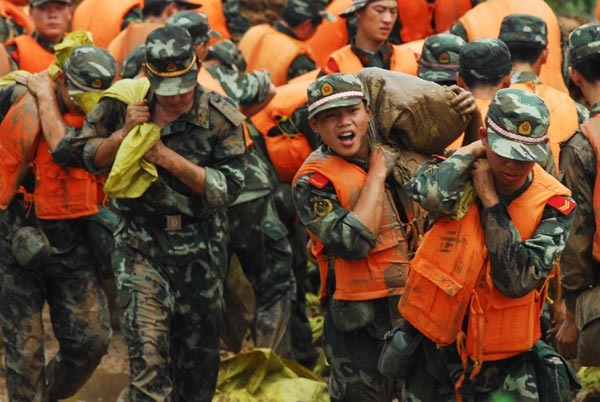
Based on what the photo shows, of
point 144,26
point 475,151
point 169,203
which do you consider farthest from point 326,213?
point 144,26

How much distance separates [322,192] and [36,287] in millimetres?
2625

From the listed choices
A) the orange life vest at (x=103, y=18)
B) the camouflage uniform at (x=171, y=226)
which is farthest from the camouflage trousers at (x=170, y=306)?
the orange life vest at (x=103, y=18)

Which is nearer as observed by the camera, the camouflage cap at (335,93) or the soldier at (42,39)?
the camouflage cap at (335,93)

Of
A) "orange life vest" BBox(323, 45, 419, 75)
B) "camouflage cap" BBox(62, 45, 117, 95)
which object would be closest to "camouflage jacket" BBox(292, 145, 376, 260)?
"camouflage cap" BBox(62, 45, 117, 95)

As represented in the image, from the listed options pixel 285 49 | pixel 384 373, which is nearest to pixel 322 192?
pixel 384 373

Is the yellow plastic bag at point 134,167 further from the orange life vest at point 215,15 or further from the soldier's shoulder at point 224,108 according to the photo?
the orange life vest at point 215,15

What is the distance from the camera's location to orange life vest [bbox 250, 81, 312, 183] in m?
10.0

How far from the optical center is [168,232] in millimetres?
7820

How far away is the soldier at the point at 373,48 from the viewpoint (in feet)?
33.6

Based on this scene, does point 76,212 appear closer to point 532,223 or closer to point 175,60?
point 175,60

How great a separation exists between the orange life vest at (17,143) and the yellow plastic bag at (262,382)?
1815 mm

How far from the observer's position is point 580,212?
7.12 metres

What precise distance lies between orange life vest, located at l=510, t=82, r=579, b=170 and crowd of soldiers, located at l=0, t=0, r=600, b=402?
0.7 inches

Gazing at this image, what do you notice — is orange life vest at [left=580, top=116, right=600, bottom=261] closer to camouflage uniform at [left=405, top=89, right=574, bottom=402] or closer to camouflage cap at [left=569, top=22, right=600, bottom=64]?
camouflage cap at [left=569, top=22, right=600, bottom=64]
